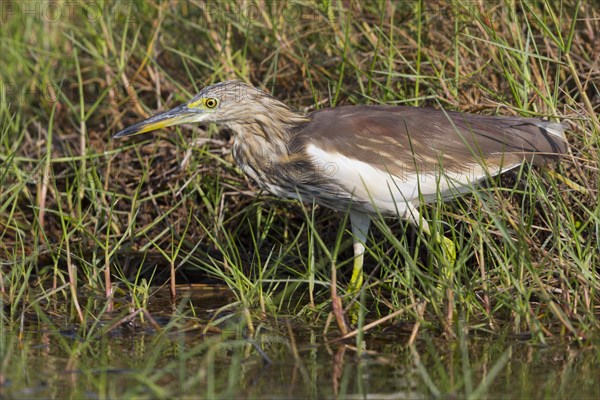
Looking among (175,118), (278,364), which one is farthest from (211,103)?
(278,364)

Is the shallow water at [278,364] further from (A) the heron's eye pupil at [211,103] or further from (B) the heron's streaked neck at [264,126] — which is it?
(A) the heron's eye pupil at [211,103]

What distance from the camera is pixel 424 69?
5668 mm

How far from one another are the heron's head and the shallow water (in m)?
1.20

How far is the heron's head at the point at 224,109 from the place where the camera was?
5000mm

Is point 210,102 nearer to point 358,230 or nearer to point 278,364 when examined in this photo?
point 358,230

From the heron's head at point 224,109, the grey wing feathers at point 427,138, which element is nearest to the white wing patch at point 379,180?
the grey wing feathers at point 427,138

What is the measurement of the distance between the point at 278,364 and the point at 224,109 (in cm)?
177

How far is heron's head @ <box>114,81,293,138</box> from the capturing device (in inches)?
197

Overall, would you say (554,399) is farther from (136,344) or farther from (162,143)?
(162,143)

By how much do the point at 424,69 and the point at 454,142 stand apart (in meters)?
1.05

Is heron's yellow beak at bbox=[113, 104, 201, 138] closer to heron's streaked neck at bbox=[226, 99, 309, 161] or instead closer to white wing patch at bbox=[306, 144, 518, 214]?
heron's streaked neck at bbox=[226, 99, 309, 161]

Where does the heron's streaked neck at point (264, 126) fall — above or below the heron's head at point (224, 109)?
below

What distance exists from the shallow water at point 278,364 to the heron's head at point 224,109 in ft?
3.93

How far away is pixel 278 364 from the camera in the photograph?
3.69 meters
